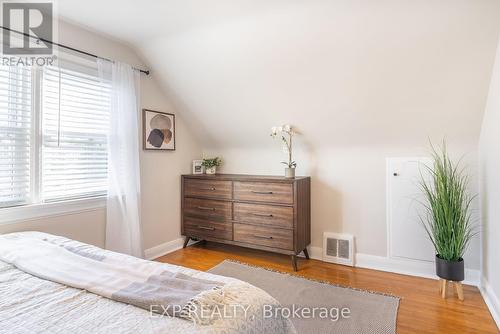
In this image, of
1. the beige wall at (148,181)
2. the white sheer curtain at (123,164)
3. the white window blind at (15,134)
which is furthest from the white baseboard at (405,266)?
the white window blind at (15,134)

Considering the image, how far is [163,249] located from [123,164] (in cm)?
118

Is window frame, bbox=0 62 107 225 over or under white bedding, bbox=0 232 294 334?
over

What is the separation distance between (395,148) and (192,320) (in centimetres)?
262

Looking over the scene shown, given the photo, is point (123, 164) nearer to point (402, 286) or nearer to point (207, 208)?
point (207, 208)

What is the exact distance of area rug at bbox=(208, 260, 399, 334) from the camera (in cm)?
193

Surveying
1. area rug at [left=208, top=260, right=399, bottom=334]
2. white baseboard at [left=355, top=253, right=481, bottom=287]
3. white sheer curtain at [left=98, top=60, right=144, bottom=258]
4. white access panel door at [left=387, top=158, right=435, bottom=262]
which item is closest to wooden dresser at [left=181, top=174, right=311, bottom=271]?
area rug at [left=208, top=260, right=399, bottom=334]

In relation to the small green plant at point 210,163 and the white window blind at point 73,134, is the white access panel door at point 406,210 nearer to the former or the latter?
the small green plant at point 210,163

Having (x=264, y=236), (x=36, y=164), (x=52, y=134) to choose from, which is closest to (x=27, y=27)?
(x=52, y=134)

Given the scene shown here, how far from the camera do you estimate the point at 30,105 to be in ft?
7.46

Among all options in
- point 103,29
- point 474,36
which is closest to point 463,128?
point 474,36

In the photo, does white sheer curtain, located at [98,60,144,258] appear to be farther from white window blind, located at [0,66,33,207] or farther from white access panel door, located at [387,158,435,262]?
white access panel door, located at [387,158,435,262]

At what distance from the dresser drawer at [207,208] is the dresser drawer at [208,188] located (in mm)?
74

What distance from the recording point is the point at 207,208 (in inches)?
136

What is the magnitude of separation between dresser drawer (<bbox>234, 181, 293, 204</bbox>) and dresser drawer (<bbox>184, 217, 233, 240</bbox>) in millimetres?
401
